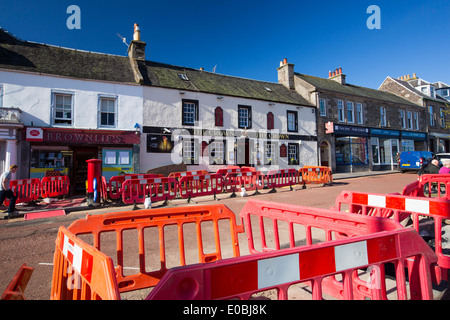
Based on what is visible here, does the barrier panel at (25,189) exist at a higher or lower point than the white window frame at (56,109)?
lower

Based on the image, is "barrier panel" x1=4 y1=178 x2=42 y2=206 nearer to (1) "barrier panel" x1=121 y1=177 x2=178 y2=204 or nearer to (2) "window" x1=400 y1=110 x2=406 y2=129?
(1) "barrier panel" x1=121 y1=177 x2=178 y2=204

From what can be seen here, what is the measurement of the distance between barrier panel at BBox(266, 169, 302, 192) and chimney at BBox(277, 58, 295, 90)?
1417cm

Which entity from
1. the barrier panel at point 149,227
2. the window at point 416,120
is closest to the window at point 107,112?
the barrier panel at point 149,227

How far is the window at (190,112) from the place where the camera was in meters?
17.0

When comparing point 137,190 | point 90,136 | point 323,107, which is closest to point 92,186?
point 137,190

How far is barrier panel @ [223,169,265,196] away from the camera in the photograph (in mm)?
→ 11188

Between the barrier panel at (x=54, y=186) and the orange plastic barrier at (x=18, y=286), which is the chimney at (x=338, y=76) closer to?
the barrier panel at (x=54, y=186)

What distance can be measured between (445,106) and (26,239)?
45.6 metres

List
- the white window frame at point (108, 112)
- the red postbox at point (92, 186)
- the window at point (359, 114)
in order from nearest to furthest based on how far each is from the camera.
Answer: the red postbox at point (92, 186), the white window frame at point (108, 112), the window at point (359, 114)

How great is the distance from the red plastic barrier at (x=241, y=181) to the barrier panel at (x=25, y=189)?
25.6 feet

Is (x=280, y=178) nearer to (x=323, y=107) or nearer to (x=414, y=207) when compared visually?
(x=414, y=207)

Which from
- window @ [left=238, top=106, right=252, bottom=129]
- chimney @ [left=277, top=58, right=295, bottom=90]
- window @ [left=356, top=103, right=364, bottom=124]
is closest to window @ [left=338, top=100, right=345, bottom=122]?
window @ [left=356, top=103, right=364, bottom=124]
